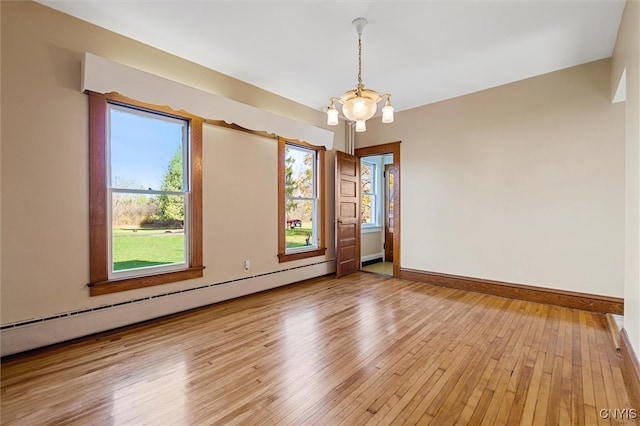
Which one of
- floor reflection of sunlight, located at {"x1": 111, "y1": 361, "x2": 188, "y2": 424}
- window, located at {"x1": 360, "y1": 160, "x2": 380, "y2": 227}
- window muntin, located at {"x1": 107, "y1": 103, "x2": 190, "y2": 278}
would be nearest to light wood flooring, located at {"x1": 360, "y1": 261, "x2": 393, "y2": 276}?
window, located at {"x1": 360, "y1": 160, "x2": 380, "y2": 227}

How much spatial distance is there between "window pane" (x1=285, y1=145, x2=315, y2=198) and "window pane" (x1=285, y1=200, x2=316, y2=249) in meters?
0.16

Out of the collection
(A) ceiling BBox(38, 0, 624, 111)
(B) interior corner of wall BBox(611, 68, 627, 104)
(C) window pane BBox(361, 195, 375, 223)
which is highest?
(A) ceiling BBox(38, 0, 624, 111)

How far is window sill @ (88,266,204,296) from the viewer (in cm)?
270

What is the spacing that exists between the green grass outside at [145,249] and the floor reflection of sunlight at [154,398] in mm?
1282

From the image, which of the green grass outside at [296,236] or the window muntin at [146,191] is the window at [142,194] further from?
the green grass outside at [296,236]

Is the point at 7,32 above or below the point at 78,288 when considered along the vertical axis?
above

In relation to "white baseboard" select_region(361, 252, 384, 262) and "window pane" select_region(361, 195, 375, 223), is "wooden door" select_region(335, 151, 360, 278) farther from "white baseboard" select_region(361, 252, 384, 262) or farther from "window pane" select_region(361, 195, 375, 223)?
"window pane" select_region(361, 195, 375, 223)

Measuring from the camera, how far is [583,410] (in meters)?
1.69

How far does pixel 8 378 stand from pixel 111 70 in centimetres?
257

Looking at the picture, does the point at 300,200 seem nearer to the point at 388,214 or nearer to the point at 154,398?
the point at 388,214

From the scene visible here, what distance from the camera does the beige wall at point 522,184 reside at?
131 inches

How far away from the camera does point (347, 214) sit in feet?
17.3

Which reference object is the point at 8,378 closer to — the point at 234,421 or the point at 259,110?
the point at 234,421

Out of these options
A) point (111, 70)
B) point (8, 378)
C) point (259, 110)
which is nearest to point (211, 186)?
point (259, 110)
